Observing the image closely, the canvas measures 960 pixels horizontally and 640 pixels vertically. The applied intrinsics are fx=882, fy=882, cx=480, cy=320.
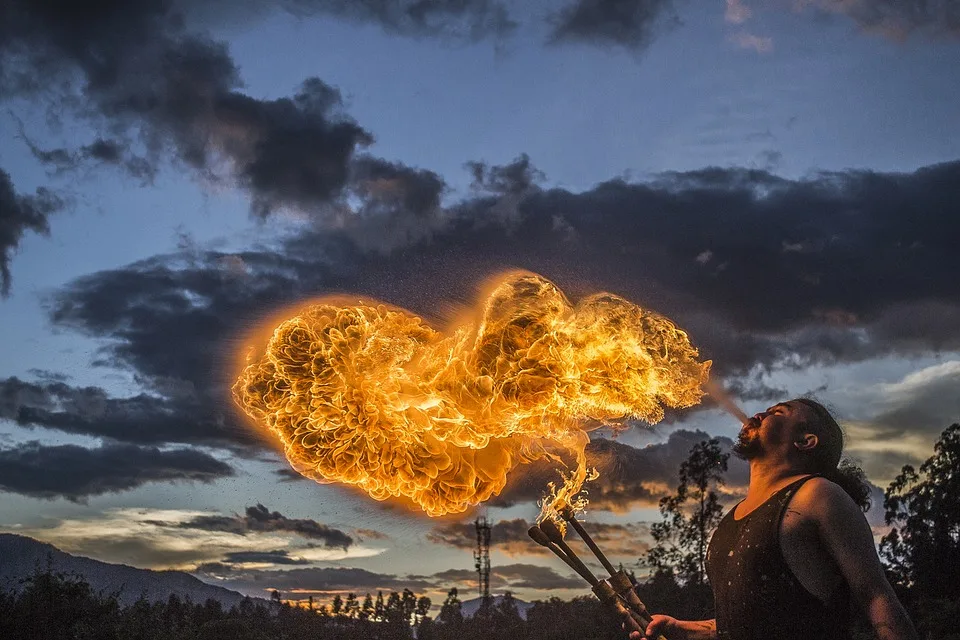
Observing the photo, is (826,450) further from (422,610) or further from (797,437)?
(422,610)

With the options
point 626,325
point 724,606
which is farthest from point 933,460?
point 724,606

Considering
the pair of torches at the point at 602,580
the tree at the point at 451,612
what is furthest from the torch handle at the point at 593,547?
the tree at the point at 451,612

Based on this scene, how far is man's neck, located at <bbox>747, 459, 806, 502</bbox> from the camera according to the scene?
4.85 meters

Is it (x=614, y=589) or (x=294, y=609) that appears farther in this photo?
(x=294, y=609)

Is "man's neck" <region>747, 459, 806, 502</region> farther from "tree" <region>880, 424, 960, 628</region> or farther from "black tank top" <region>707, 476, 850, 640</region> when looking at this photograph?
"tree" <region>880, 424, 960, 628</region>

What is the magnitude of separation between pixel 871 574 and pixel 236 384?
654 centimetres

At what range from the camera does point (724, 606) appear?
4.74 m

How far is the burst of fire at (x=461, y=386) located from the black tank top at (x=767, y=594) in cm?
240

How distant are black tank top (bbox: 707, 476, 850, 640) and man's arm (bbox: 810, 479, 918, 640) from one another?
0.63ft

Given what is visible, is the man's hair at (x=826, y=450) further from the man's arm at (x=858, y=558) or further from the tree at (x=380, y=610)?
the tree at (x=380, y=610)

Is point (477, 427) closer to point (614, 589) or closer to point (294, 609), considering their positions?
point (614, 589)

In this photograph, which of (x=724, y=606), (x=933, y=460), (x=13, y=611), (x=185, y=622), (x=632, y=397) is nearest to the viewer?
(x=724, y=606)

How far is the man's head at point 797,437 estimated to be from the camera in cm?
495

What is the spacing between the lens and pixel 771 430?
199 inches
